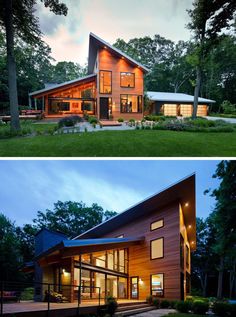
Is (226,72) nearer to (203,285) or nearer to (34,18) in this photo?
(203,285)

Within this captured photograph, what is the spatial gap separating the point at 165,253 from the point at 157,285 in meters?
1.58

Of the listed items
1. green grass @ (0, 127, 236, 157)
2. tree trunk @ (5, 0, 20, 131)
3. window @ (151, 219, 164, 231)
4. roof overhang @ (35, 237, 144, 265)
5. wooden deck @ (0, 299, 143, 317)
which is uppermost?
tree trunk @ (5, 0, 20, 131)

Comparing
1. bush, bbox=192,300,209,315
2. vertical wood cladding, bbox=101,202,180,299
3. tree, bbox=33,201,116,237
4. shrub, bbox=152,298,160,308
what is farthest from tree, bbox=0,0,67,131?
tree, bbox=33,201,116,237

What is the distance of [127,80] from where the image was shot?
23.8 m

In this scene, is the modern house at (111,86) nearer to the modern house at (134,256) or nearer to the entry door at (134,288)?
the modern house at (134,256)

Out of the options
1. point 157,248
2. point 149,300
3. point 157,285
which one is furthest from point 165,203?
point 149,300

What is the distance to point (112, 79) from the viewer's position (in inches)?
919

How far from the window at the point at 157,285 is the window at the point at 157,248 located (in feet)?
2.81

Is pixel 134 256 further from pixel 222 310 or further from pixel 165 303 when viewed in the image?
pixel 222 310

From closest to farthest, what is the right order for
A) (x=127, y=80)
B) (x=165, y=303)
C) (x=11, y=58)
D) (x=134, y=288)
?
(x=165, y=303) < (x=11, y=58) < (x=134, y=288) < (x=127, y=80)

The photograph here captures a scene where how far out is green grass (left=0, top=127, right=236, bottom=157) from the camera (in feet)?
32.4

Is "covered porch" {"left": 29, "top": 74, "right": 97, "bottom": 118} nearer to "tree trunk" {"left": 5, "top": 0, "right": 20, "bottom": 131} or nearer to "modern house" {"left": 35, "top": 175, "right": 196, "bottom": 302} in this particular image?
"tree trunk" {"left": 5, "top": 0, "right": 20, "bottom": 131}

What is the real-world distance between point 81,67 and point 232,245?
52347 mm

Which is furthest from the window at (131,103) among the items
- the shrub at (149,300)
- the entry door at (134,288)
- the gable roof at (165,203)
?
the shrub at (149,300)
